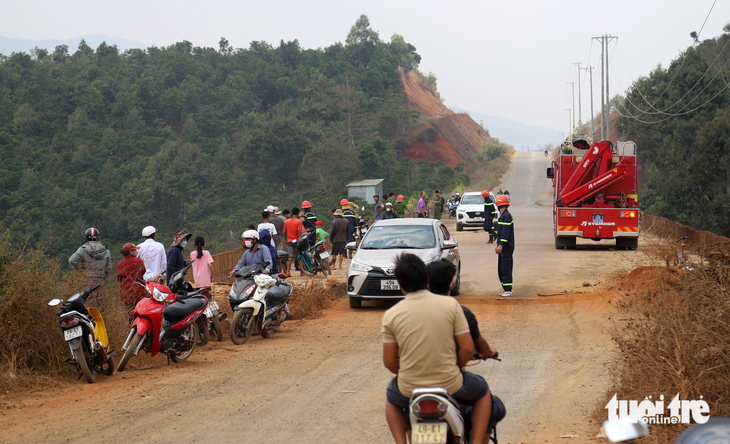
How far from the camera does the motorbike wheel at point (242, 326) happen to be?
9.49 m

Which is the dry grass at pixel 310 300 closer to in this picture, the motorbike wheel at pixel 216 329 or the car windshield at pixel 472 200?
the motorbike wheel at pixel 216 329

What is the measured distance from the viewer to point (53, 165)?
195ft

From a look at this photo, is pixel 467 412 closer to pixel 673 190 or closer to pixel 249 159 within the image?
pixel 673 190

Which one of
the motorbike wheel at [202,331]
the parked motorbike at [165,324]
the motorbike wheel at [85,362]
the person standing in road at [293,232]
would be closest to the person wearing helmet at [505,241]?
the person standing in road at [293,232]

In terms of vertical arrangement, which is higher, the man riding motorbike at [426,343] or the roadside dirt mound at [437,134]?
the roadside dirt mound at [437,134]

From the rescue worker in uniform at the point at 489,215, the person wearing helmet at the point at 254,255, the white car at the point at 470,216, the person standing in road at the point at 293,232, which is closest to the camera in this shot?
the person wearing helmet at the point at 254,255

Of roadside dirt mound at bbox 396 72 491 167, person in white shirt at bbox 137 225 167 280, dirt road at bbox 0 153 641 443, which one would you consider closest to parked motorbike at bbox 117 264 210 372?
dirt road at bbox 0 153 641 443

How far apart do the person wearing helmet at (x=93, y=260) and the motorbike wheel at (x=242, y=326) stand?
6.51 feet

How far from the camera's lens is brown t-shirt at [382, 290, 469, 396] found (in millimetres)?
3916

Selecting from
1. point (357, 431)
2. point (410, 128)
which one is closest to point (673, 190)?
point (357, 431)

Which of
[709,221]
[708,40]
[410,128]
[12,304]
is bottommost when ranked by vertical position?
[709,221]

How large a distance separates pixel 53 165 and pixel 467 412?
6235 centimetres

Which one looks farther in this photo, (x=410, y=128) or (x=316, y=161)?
(x=410, y=128)

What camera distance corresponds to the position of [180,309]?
8352 millimetres
